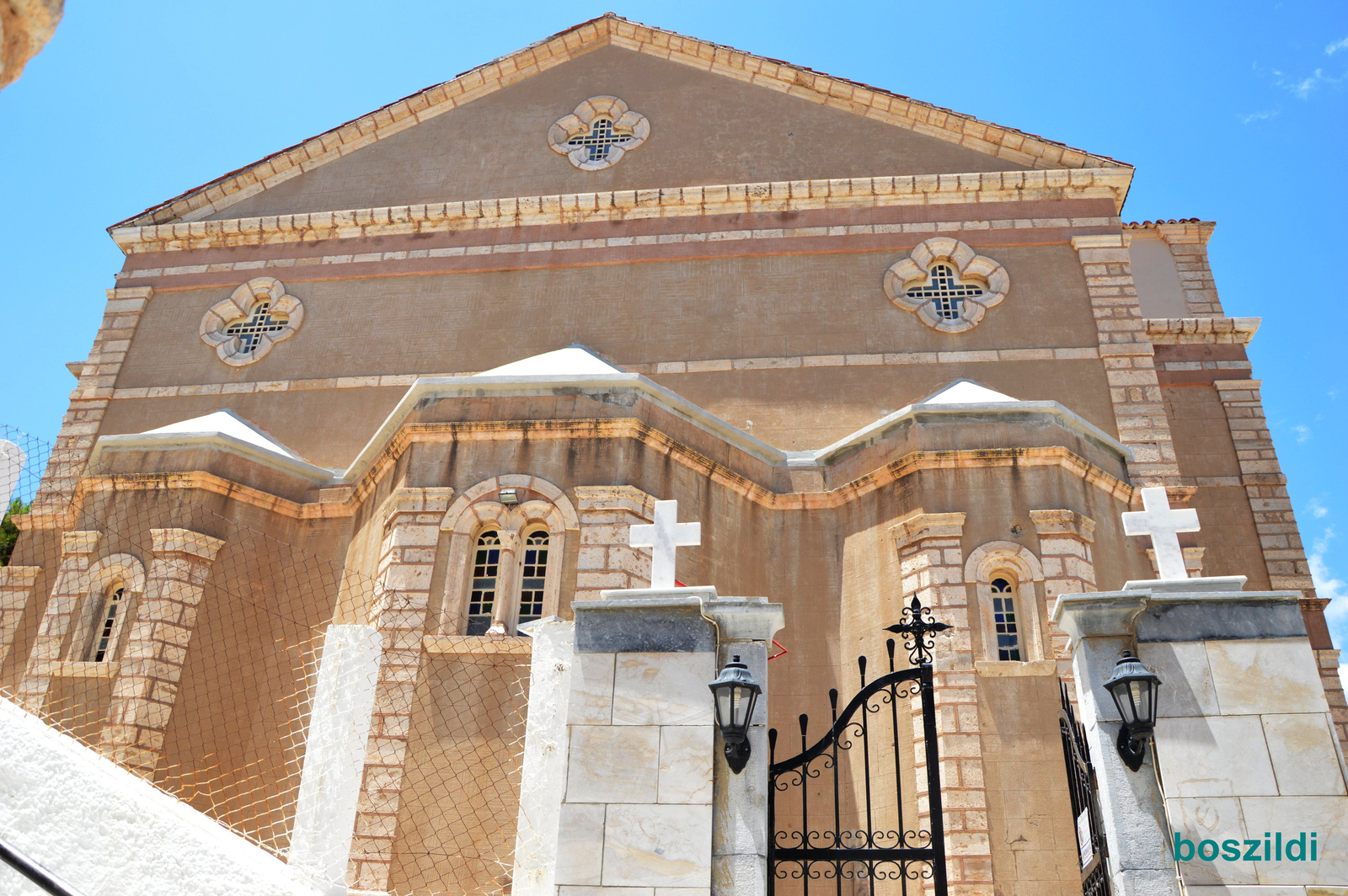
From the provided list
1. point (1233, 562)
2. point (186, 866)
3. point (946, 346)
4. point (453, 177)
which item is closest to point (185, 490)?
point (453, 177)

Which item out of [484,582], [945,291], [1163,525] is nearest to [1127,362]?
[945,291]

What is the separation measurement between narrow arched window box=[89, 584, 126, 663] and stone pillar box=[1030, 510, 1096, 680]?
11774mm

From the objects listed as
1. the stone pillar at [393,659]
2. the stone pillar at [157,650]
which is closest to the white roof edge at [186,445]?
the stone pillar at [157,650]

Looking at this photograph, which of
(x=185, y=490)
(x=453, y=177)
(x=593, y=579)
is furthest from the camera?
(x=453, y=177)

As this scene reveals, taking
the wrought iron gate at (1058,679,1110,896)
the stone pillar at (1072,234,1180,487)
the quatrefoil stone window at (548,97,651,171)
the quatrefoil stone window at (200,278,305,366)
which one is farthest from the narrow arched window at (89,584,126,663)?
Answer: the stone pillar at (1072,234,1180,487)

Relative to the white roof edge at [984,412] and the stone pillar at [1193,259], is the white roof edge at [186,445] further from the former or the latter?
the stone pillar at [1193,259]

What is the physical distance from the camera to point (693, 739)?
6996mm

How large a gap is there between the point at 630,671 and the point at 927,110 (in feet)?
48.3

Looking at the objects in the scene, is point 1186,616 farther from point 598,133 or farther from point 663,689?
point 598,133

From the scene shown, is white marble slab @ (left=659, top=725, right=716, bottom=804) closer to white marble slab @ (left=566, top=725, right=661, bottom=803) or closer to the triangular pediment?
white marble slab @ (left=566, top=725, right=661, bottom=803)

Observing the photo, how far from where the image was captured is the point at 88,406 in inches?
→ 733

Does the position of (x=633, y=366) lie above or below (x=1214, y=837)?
above

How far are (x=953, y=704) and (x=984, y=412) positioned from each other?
391 cm

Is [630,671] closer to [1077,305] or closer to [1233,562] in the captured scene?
[1077,305]
